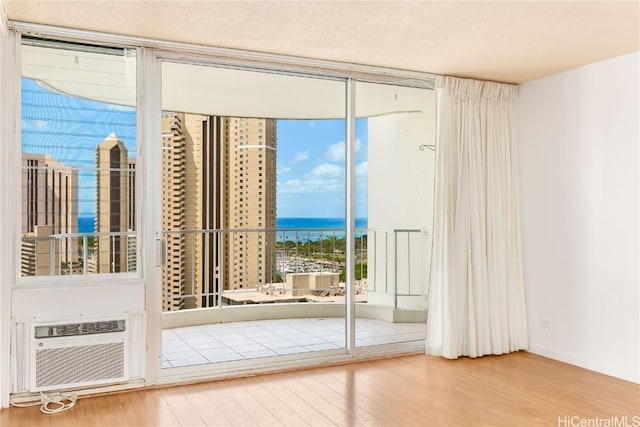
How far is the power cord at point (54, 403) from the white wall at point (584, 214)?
377 cm

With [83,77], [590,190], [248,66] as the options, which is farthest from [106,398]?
[590,190]

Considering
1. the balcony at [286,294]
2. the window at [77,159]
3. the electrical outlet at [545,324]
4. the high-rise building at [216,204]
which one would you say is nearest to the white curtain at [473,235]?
the electrical outlet at [545,324]

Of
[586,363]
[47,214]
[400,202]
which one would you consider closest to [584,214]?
[586,363]

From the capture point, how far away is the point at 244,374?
4.17 meters

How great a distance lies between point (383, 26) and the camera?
346 cm

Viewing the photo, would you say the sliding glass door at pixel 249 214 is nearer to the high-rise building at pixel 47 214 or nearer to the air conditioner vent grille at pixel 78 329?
the air conditioner vent grille at pixel 78 329

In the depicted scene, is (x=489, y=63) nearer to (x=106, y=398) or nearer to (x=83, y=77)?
(x=83, y=77)

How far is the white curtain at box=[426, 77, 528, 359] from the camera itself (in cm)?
473

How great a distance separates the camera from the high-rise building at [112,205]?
3.77 m

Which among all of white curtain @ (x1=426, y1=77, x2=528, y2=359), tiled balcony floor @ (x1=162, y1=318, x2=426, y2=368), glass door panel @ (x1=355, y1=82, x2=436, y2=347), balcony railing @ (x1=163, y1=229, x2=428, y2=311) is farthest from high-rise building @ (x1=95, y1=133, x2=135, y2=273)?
white curtain @ (x1=426, y1=77, x2=528, y2=359)

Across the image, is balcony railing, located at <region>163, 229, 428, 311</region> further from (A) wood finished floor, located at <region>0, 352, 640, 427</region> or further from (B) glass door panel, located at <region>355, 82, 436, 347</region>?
(A) wood finished floor, located at <region>0, 352, 640, 427</region>

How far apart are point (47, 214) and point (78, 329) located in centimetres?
78

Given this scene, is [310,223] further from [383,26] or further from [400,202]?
[383,26]

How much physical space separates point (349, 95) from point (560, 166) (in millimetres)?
1896
